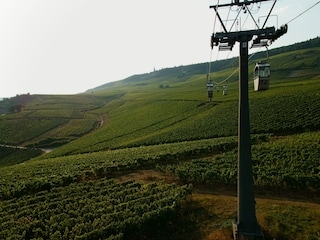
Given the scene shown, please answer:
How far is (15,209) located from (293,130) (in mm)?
38855

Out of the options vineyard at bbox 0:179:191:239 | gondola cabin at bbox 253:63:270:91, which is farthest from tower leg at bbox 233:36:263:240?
vineyard at bbox 0:179:191:239

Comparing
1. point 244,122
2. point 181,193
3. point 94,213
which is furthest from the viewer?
point 181,193

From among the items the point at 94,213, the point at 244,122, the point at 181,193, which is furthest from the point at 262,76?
the point at 94,213

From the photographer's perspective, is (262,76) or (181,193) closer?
(262,76)

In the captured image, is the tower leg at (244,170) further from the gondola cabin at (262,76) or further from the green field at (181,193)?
the gondola cabin at (262,76)

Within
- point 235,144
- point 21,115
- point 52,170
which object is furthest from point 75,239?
point 21,115

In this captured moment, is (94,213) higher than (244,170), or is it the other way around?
(244,170)

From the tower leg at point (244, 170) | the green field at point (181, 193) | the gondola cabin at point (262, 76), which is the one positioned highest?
the gondola cabin at point (262, 76)

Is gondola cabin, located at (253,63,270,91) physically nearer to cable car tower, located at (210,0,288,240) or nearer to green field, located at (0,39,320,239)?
cable car tower, located at (210,0,288,240)

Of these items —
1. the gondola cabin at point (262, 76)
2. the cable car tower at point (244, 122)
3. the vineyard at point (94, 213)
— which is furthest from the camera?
the gondola cabin at point (262, 76)

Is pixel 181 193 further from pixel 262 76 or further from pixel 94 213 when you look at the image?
pixel 262 76

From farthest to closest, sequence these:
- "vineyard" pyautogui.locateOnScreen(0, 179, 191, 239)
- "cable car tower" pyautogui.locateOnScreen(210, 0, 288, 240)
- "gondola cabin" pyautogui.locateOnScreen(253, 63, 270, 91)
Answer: "gondola cabin" pyautogui.locateOnScreen(253, 63, 270, 91)
"vineyard" pyautogui.locateOnScreen(0, 179, 191, 239)
"cable car tower" pyautogui.locateOnScreen(210, 0, 288, 240)

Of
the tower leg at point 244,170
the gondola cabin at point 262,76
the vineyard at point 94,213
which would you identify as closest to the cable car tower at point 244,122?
the tower leg at point 244,170

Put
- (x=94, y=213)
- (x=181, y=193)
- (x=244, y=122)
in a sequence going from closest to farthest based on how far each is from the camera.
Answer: (x=244, y=122) < (x=94, y=213) < (x=181, y=193)
